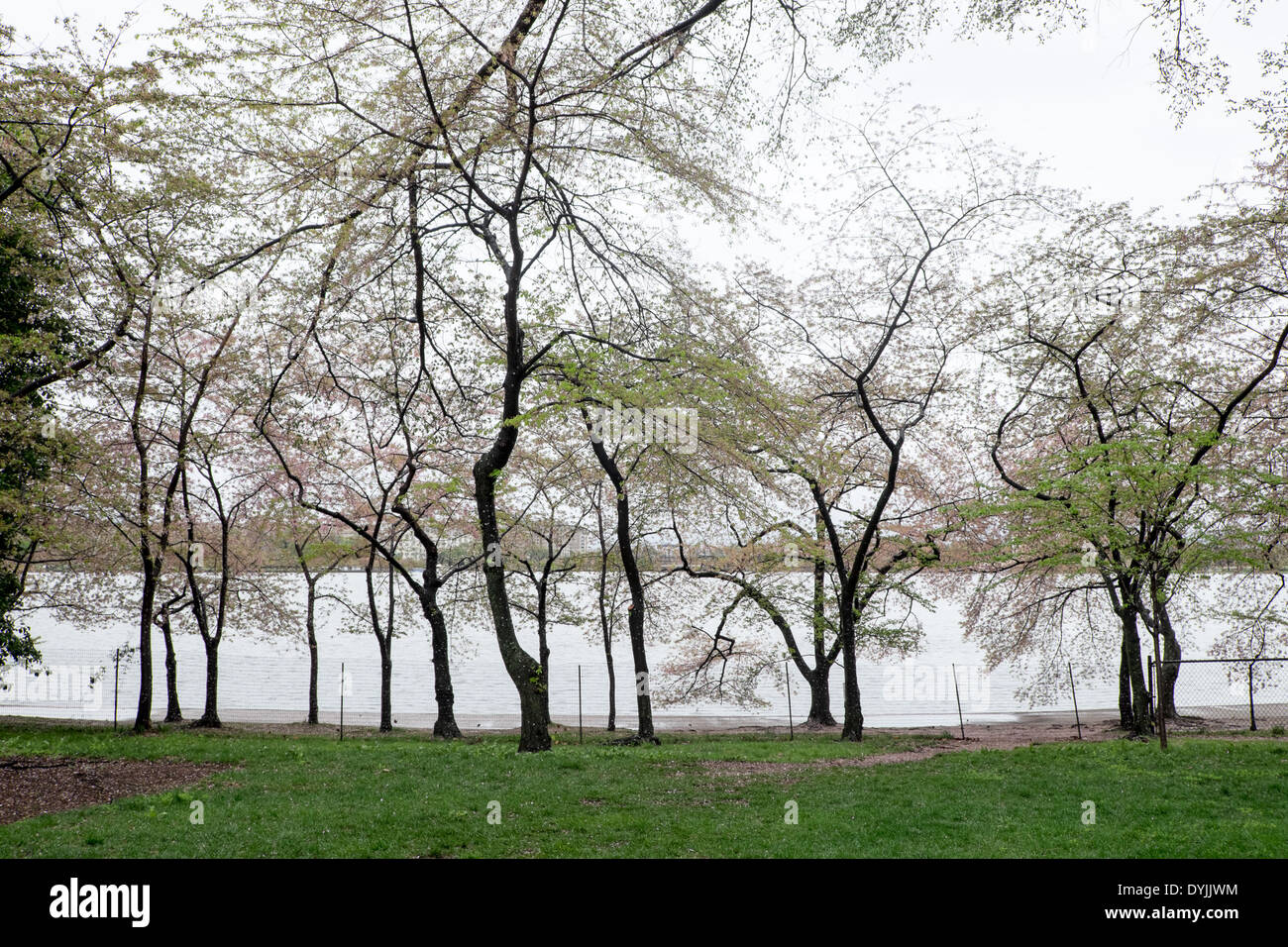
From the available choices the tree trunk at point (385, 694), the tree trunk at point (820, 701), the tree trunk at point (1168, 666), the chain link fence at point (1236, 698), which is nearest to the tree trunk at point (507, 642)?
the chain link fence at point (1236, 698)

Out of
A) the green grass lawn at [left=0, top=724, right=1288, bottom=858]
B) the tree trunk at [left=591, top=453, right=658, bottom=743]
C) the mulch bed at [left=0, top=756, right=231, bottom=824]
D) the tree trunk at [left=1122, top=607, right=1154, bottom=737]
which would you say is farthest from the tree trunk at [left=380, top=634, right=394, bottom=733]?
the tree trunk at [left=1122, top=607, right=1154, bottom=737]

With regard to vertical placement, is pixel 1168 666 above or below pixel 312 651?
below

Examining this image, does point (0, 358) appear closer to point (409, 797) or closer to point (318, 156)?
point (318, 156)

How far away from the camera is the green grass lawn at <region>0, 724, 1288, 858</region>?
653 cm

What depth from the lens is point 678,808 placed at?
8.11 metres

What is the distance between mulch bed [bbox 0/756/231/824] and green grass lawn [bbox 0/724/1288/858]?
499mm

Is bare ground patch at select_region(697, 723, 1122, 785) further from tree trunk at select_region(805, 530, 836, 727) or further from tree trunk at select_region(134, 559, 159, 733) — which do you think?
tree trunk at select_region(134, 559, 159, 733)

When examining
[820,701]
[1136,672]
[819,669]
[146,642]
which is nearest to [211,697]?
[146,642]

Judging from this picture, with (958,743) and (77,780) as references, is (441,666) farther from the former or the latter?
(958,743)

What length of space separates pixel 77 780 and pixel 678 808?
7.22 meters

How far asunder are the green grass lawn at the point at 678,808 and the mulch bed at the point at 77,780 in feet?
1.64

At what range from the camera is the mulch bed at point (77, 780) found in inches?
336
